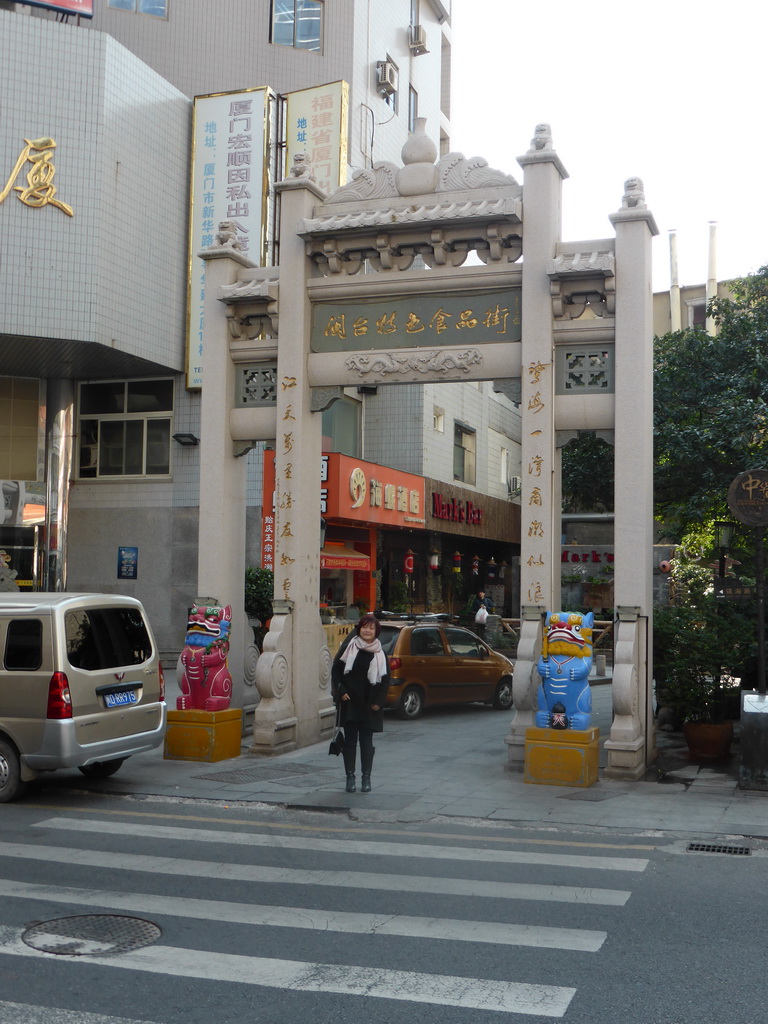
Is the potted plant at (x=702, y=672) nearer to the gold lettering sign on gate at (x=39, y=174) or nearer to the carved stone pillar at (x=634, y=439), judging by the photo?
the carved stone pillar at (x=634, y=439)

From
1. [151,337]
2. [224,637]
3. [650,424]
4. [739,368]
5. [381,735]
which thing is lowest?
[381,735]

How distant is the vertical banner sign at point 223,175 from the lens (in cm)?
2262

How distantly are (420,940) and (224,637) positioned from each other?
695 cm

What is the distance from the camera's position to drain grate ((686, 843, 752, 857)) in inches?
320

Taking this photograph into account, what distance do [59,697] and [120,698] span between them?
0.86m

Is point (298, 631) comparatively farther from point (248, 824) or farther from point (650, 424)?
point (650, 424)

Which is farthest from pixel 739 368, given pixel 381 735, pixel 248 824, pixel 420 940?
pixel 420 940

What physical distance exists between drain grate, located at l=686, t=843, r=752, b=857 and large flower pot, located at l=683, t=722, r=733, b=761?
4012 mm

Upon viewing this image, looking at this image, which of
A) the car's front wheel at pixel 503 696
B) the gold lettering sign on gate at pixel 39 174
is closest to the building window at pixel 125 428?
the gold lettering sign on gate at pixel 39 174

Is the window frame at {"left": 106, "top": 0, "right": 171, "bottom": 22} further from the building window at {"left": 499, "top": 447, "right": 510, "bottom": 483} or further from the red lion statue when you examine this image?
the red lion statue

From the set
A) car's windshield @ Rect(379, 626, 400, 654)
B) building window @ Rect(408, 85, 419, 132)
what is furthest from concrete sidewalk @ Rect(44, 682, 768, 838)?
building window @ Rect(408, 85, 419, 132)

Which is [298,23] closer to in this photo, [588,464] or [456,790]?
[588,464]

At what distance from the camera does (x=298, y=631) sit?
13086mm

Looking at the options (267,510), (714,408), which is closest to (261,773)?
(714,408)
